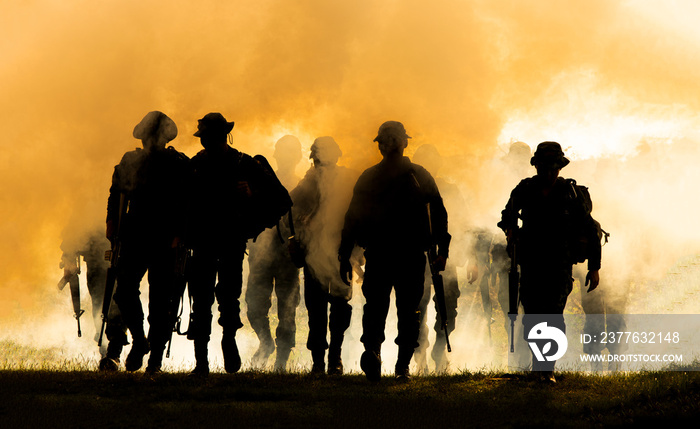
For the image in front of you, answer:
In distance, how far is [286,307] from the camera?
1069 centimetres

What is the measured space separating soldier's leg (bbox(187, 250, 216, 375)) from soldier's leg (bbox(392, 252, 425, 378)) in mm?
1639

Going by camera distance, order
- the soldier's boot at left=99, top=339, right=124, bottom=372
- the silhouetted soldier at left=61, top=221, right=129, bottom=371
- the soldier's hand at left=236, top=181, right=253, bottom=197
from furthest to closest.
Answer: the silhouetted soldier at left=61, top=221, right=129, bottom=371
the soldier's boot at left=99, top=339, right=124, bottom=372
the soldier's hand at left=236, top=181, right=253, bottom=197

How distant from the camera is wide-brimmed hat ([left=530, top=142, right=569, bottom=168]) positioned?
26.6 feet

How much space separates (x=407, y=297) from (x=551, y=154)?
1.83 m

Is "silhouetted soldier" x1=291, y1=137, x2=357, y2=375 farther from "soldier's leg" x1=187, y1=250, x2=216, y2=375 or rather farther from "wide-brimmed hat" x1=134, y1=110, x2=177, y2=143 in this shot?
"wide-brimmed hat" x1=134, y1=110, x2=177, y2=143

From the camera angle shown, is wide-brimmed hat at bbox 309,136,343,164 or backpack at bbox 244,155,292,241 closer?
Answer: backpack at bbox 244,155,292,241

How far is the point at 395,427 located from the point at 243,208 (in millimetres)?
2824

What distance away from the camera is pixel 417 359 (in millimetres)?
10773

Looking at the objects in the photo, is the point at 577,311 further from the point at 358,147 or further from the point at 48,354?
the point at 48,354

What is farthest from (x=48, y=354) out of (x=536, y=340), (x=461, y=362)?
(x=536, y=340)

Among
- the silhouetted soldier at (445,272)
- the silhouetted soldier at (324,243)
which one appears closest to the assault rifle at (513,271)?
the silhouetted soldier at (324,243)

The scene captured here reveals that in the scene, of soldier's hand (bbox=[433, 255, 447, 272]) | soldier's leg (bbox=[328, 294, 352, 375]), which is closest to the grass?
soldier's hand (bbox=[433, 255, 447, 272])

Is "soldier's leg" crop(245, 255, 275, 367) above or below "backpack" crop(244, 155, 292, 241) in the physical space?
below

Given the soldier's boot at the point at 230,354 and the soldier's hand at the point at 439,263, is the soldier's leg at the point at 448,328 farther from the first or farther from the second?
the soldier's boot at the point at 230,354
